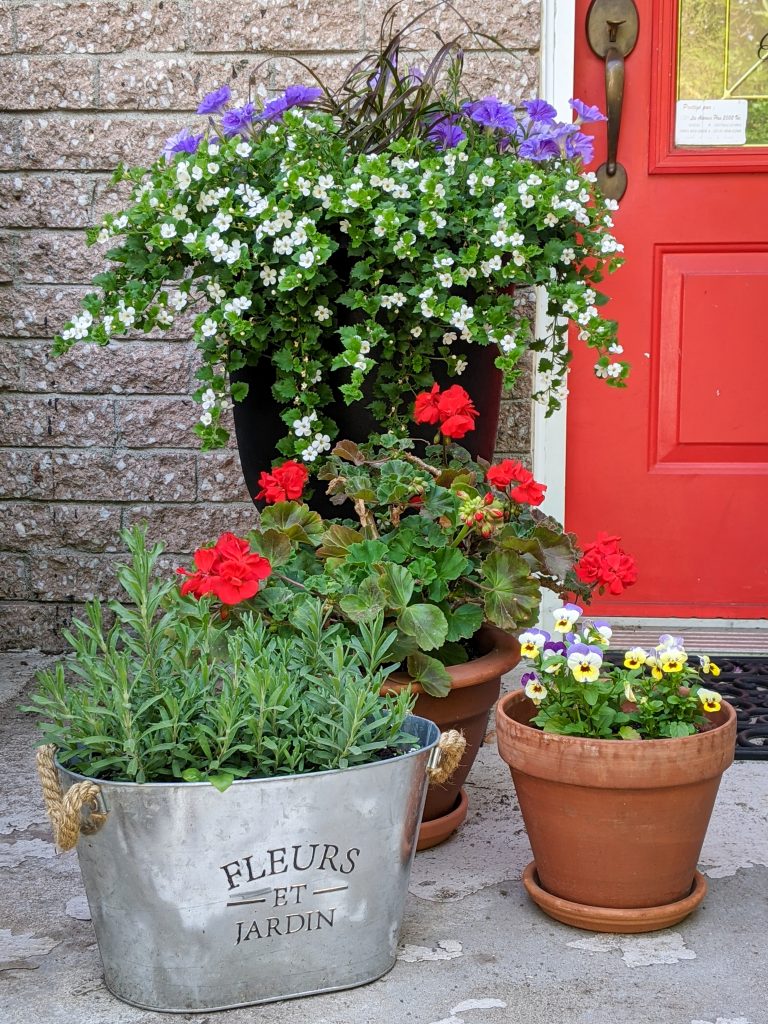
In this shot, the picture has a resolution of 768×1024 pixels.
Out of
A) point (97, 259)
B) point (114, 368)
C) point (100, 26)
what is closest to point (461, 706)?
point (114, 368)

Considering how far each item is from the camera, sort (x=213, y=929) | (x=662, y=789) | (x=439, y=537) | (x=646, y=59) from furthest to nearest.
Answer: (x=646, y=59) < (x=439, y=537) < (x=662, y=789) < (x=213, y=929)

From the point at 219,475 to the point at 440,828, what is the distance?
4.66ft

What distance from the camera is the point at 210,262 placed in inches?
87.8

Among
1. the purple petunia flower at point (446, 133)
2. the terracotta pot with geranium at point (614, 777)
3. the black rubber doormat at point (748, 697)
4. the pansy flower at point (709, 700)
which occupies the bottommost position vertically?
the black rubber doormat at point (748, 697)

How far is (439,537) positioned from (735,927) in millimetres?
751

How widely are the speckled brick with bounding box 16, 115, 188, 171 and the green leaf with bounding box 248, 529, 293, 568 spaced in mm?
1487

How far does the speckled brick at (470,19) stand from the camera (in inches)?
116

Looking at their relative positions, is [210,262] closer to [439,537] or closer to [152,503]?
[439,537]

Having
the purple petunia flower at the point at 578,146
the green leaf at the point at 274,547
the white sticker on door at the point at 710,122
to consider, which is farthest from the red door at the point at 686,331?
the green leaf at the point at 274,547

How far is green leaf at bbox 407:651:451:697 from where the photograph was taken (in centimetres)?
184

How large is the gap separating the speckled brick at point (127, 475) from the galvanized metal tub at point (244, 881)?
1.72 m

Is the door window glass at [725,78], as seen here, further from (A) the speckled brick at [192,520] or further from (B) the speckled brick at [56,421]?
(B) the speckled brick at [56,421]

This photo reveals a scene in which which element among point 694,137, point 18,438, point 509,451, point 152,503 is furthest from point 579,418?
point 18,438

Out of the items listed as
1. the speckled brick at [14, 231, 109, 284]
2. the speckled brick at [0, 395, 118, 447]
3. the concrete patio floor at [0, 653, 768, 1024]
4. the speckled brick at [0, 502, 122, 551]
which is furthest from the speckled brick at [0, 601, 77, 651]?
the concrete patio floor at [0, 653, 768, 1024]
